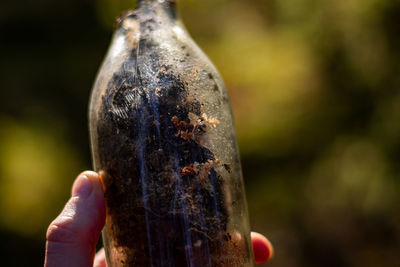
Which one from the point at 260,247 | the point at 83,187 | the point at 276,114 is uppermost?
the point at 276,114

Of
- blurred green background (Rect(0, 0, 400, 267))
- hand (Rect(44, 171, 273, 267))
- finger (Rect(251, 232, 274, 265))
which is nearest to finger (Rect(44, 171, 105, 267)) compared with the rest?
hand (Rect(44, 171, 273, 267))

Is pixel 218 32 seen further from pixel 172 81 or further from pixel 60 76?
pixel 172 81

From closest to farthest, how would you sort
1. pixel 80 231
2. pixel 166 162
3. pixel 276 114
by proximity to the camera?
1. pixel 166 162
2. pixel 80 231
3. pixel 276 114

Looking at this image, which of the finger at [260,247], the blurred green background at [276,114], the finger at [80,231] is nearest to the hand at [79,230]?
the finger at [80,231]

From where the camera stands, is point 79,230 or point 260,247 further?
point 260,247

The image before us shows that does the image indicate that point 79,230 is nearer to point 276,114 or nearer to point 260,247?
point 260,247

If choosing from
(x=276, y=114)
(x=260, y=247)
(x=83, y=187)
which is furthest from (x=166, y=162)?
(x=276, y=114)

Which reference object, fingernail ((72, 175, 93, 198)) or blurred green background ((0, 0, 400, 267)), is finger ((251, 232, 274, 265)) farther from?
blurred green background ((0, 0, 400, 267))

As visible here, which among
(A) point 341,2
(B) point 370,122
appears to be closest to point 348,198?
(B) point 370,122
